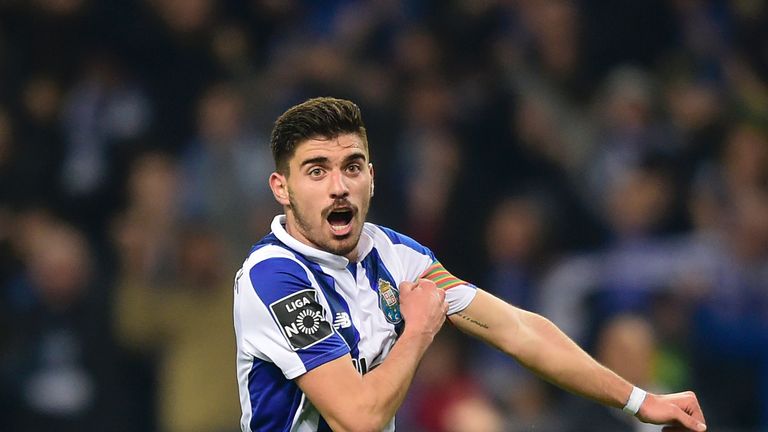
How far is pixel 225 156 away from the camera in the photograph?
8477 millimetres

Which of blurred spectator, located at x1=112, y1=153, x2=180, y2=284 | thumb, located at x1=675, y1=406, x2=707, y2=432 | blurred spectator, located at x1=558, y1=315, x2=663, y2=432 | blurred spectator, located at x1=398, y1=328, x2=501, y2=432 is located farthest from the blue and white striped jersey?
blurred spectator, located at x1=112, y1=153, x2=180, y2=284

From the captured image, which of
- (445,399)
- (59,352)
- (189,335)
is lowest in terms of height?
(59,352)

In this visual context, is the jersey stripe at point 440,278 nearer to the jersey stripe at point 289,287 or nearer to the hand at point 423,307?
the hand at point 423,307

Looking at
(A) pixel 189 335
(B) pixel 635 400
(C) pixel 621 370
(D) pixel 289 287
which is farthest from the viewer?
(A) pixel 189 335

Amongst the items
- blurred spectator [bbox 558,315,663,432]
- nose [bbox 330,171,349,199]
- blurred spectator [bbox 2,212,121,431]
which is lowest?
blurred spectator [bbox 2,212,121,431]

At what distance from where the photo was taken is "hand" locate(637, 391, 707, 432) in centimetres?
A: 401

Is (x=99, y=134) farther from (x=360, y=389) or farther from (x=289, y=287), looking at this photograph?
(x=360, y=389)

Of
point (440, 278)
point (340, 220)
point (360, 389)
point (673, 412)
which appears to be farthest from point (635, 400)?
point (340, 220)

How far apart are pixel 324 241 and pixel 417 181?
4.63m

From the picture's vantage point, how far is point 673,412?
4016 millimetres

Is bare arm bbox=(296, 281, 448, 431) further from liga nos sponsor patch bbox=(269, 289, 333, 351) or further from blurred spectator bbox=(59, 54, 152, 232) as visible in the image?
blurred spectator bbox=(59, 54, 152, 232)

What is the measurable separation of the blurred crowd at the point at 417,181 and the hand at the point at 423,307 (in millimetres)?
3501

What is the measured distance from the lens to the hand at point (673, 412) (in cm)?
401

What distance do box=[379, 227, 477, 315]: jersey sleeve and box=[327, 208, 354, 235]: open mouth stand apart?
294 mm
